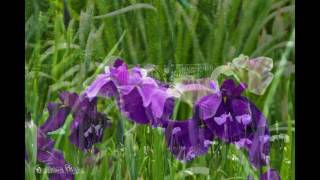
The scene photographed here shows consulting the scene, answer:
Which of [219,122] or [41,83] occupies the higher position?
[41,83]

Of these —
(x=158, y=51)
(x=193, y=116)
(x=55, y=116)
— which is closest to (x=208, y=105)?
(x=193, y=116)

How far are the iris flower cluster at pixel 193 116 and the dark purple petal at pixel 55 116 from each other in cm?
12

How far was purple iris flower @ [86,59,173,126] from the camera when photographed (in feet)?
7.47

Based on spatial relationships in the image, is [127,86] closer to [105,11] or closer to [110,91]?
[110,91]

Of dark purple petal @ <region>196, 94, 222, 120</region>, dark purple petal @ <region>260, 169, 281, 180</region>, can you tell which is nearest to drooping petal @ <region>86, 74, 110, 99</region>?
dark purple petal @ <region>196, 94, 222, 120</region>

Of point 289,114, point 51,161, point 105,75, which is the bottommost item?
point 51,161

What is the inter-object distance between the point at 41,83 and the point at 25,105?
10cm

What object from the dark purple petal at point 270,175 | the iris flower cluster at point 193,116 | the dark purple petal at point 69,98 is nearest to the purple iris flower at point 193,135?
the iris flower cluster at point 193,116

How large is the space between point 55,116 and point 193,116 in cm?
50

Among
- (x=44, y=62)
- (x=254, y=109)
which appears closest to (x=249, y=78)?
(x=254, y=109)

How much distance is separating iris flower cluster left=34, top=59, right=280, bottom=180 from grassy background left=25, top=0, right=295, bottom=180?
3 centimetres

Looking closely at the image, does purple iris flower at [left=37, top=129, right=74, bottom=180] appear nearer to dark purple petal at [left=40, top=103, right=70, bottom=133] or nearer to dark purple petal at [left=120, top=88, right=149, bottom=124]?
dark purple petal at [left=40, top=103, right=70, bottom=133]

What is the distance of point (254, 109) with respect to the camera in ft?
7.42

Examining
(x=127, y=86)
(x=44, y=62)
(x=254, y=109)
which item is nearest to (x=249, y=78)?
(x=254, y=109)
